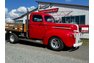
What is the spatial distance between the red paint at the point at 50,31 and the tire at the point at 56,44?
0.60ft

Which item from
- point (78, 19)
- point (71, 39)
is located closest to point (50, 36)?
point (71, 39)

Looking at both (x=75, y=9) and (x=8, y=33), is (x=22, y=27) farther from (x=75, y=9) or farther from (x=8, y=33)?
(x=75, y=9)

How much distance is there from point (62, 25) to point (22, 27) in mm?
3031

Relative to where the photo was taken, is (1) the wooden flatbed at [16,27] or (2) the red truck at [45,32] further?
(1) the wooden flatbed at [16,27]

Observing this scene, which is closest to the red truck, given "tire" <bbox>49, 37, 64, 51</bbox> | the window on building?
"tire" <bbox>49, 37, 64, 51</bbox>

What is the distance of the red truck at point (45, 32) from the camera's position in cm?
1004

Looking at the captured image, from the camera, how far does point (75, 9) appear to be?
20281 millimetres

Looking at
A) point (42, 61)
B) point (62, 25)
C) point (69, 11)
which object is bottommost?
point (42, 61)

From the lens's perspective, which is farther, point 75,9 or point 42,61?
point 75,9

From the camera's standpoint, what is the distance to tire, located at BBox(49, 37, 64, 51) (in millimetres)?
10023

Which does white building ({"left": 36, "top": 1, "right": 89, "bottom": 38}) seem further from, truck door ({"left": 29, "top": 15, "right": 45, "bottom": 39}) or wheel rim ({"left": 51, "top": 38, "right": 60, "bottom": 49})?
wheel rim ({"left": 51, "top": 38, "right": 60, "bottom": 49})

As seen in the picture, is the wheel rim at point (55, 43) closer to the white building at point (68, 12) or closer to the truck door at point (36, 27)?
the truck door at point (36, 27)

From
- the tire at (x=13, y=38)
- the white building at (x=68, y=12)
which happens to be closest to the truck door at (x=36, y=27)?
the tire at (x=13, y=38)
